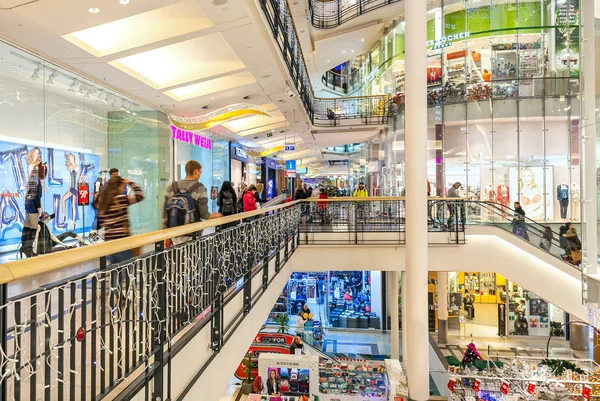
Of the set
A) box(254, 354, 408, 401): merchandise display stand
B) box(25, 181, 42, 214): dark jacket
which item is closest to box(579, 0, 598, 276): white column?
box(254, 354, 408, 401): merchandise display stand

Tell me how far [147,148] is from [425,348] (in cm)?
814

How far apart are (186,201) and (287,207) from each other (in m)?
4.43

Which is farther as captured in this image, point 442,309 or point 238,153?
point 238,153

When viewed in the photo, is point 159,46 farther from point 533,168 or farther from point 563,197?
point 563,197

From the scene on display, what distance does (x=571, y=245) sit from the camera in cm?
843

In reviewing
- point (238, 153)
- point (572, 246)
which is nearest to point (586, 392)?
point (572, 246)

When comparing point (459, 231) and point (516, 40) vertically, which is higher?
point (516, 40)

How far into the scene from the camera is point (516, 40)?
1512 centimetres

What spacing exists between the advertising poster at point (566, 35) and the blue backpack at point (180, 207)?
52.1ft

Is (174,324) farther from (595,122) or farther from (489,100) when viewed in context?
(489,100)

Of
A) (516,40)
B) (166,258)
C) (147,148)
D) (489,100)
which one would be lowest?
(166,258)

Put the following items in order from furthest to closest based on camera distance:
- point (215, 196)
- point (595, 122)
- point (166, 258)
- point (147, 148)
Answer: point (215, 196)
point (147, 148)
point (595, 122)
point (166, 258)

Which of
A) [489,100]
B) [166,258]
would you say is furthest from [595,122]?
[489,100]

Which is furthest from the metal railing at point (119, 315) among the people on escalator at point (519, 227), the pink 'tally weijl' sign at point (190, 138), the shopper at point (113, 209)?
the people on escalator at point (519, 227)
